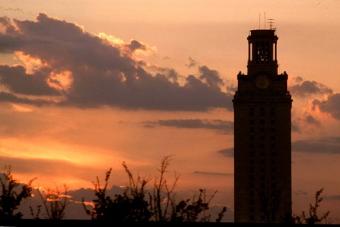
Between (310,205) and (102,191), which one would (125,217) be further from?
(310,205)

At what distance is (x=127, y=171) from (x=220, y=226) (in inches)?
597

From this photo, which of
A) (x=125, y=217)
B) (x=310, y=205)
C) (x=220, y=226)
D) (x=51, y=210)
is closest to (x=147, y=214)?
(x=125, y=217)

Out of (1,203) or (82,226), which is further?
(1,203)

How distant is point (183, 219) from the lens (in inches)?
2224

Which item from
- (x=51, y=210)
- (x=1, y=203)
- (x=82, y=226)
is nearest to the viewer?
(x=82, y=226)

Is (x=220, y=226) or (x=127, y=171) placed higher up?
(x=127, y=171)

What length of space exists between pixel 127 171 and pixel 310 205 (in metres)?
10.00

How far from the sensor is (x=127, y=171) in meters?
58.1

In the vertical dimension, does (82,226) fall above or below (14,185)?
below

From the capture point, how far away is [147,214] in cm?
5653

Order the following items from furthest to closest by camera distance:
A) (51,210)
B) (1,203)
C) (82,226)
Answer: (1,203) → (51,210) → (82,226)

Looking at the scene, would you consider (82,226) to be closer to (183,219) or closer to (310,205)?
(183,219)

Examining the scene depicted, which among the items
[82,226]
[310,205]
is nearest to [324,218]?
[310,205]

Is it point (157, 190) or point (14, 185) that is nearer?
point (157, 190)
